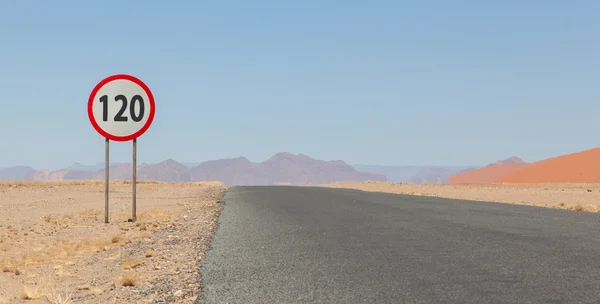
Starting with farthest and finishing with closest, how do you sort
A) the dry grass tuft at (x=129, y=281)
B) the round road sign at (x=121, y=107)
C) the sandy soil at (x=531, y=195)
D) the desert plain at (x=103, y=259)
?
the sandy soil at (x=531, y=195)
the round road sign at (x=121, y=107)
the dry grass tuft at (x=129, y=281)
the desert plain at (x=103, y=259)

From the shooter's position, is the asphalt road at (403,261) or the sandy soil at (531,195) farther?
the sandy soil at (531,195)

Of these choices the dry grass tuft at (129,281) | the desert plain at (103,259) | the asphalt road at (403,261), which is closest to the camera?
the asphalt road at (403,261)

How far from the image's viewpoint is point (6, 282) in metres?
7.62

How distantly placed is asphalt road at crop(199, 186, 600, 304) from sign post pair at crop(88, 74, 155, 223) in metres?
2.96

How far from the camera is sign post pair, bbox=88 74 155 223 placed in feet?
40.8

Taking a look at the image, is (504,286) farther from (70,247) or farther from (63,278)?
(70,247)

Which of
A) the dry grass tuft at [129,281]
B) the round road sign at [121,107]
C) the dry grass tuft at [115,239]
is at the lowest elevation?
the dry grass tuft at [129,281]

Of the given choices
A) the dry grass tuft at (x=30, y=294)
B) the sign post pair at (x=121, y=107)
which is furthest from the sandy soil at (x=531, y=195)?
the dry grass tuft at (x=30, y=294)

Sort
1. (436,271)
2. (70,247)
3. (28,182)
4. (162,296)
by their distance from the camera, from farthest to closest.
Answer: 1. (28,182)
2. (70,247)
3. (436,271)
4. (162,296)

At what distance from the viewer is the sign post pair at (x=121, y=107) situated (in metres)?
12.4

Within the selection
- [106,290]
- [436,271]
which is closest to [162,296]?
[106,290]

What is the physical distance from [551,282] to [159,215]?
11101mm

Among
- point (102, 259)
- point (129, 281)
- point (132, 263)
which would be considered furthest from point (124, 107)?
point (129, 281)

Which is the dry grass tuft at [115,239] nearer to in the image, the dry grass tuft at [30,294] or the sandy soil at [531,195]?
the dry grass tuft at [30,294]
